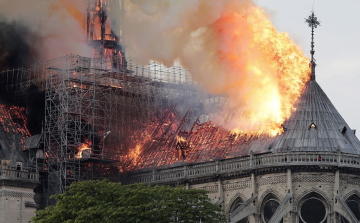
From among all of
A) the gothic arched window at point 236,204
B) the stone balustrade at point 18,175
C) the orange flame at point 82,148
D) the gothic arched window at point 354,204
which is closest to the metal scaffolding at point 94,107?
the orange flame at point 82,148

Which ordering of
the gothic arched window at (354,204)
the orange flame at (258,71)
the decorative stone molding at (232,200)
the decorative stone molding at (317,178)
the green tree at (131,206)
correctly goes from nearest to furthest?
the green tree at (131,206) → the decorative stone molding at (317,178) → the gothic arched window at (354,204) → the decorative stone molding at (232,200) → the orange flame at (258,71)

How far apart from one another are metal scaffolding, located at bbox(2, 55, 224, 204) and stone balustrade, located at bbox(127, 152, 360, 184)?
6029mm

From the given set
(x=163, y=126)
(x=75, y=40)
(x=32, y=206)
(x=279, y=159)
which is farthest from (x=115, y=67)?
(x=279, y=159)

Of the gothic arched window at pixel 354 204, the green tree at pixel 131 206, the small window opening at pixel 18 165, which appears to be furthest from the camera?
the small window opening at pixel 18 165

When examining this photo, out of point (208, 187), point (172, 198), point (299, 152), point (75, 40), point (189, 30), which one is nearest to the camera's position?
point (172, 198)

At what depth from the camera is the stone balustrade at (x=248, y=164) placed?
311 ft

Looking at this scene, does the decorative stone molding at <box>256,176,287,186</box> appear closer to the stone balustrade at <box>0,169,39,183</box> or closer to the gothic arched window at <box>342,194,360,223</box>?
the gothic arched window at <box>342,194,360,223</box>

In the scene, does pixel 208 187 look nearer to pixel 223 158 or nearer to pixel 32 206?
pixel 223 158

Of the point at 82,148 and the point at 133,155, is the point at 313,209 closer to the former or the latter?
the point at 133,155

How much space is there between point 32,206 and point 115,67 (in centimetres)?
2521

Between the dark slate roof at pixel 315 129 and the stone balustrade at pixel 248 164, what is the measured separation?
1165 mm

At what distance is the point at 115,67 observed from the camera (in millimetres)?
126750

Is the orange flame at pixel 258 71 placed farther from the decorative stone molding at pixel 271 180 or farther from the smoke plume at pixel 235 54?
the decorative stone molding at pixel 271 180

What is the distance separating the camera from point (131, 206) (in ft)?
285
